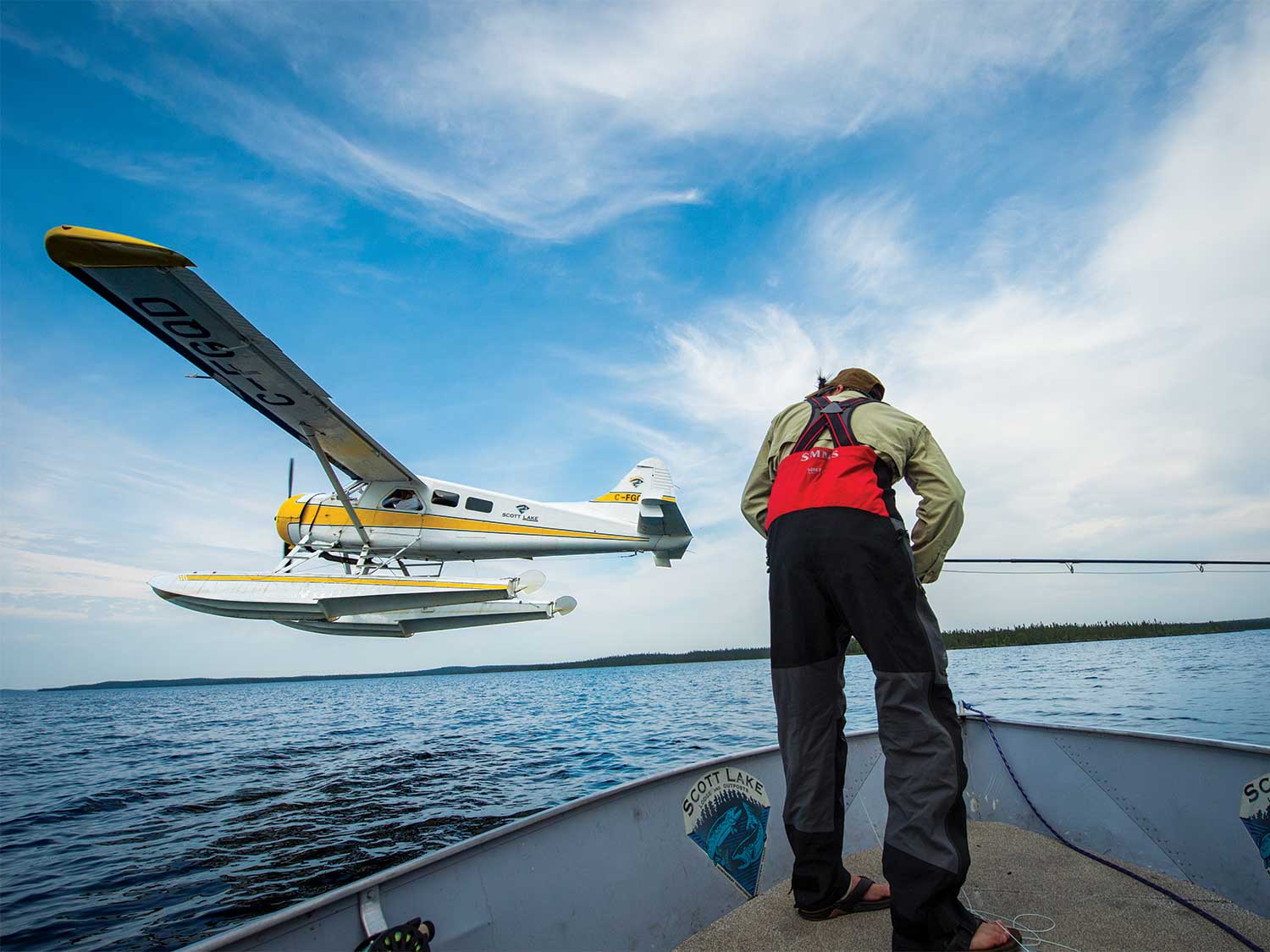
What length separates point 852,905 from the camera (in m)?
2.29

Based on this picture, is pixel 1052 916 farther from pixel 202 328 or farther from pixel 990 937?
pixel 202 328

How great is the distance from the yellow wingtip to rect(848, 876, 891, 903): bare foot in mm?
9936

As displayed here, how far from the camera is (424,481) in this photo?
13.0m

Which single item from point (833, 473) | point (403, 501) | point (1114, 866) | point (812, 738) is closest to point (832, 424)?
point (833, 473)

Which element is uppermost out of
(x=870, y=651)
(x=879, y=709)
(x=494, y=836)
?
(x=870, y=651)

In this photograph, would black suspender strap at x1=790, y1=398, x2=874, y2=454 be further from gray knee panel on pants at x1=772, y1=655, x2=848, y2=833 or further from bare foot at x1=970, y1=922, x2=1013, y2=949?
bare foot at x1=970, y1=922, x2=1013, y2=949

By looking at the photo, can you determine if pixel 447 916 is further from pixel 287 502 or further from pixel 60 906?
pixel 287 502

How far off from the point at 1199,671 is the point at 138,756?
124ft

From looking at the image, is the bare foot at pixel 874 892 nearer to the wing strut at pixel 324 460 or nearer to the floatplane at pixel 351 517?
the floatplane at pixel 351 517

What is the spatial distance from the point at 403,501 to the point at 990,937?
1283 cm

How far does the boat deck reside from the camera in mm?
2129

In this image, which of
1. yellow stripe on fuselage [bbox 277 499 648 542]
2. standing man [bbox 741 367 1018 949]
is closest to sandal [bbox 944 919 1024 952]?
standing man [bbox 741 367 1018 949]

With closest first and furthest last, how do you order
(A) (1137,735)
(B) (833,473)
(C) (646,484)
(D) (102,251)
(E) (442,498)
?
(B) (833,473)
(A) (1137,735)
(D) (102,251)
(E) (442,498)
(C) (646,484)

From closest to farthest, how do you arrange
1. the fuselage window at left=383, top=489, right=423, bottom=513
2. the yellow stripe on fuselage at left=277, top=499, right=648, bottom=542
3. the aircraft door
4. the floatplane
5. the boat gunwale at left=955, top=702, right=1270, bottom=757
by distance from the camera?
the boat gunwale at left=955, top=702, right=1270, bottom=757 < the floatplane < the yellow stripe on fuselage at left=277, top=499, right=648, bottom=542 < the aircraft door < the fuselage window at left=383, top=489, right=423, bottom=513
